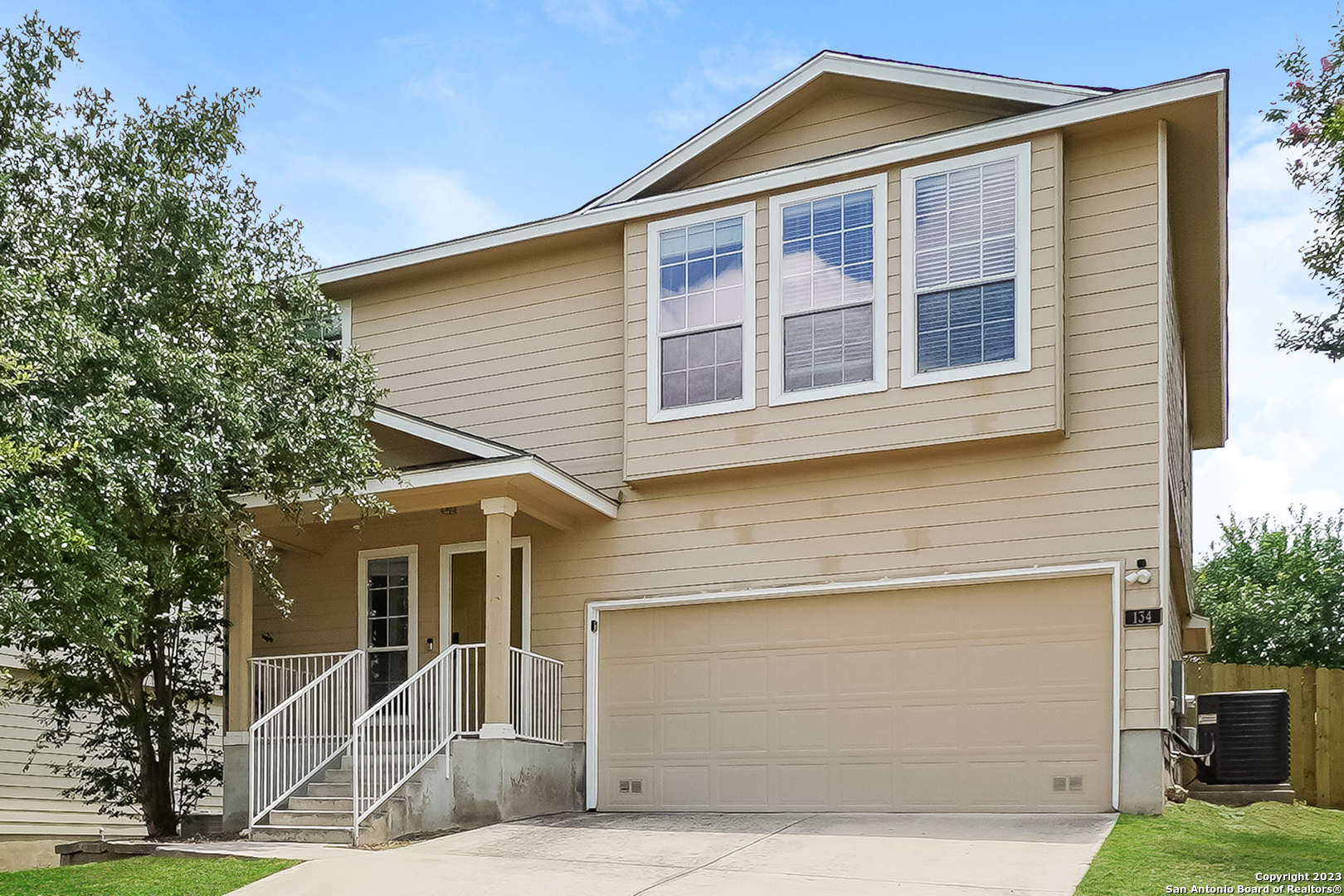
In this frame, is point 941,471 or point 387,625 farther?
point 387,625

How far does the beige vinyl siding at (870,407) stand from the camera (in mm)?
10516

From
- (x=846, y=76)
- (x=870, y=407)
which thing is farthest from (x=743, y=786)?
(x=846, y=76)

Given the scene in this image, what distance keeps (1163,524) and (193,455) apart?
742 cm

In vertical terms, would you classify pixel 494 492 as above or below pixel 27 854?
above

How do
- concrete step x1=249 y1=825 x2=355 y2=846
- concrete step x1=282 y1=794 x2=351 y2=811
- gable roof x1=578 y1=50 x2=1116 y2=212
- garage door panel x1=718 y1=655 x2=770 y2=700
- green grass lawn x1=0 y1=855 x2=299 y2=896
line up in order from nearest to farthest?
green grass lawn x1=0 y1=855 x2=299 y2=896 < concrete step x1=249 y1=825 x2=355 y2=846 < concrete step x1=282 y1=794 x2=351 y2=811 < gable roof x1=578 y1=50 x2=1116 y2=212 < garage door panel x1=718 y1=655 x2=770 y2=700

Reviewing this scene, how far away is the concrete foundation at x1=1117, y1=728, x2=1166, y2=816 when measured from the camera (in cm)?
984

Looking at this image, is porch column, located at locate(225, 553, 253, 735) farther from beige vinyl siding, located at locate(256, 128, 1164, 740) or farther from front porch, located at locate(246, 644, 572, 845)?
beige vinyl siding, located at locate(256, 128, 1164, 740)

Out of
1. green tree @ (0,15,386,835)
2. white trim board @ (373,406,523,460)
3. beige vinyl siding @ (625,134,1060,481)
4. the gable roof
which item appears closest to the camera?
green tree @ (0,15,386,835)

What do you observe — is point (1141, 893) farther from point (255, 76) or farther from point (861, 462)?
point (255, 76)

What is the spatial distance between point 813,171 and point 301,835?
709cm

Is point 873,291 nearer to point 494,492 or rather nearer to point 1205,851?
point 494,492

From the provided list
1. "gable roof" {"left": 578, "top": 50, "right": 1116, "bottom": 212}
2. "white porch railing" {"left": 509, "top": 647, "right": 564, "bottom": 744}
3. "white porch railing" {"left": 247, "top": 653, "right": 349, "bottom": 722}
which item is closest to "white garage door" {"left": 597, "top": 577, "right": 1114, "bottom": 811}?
"white porch railing" {"left": 509, "top": 647, "right": 564, "bottom": 744}

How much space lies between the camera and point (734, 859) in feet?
28.4

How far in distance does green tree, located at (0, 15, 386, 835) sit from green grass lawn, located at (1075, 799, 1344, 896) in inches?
246
